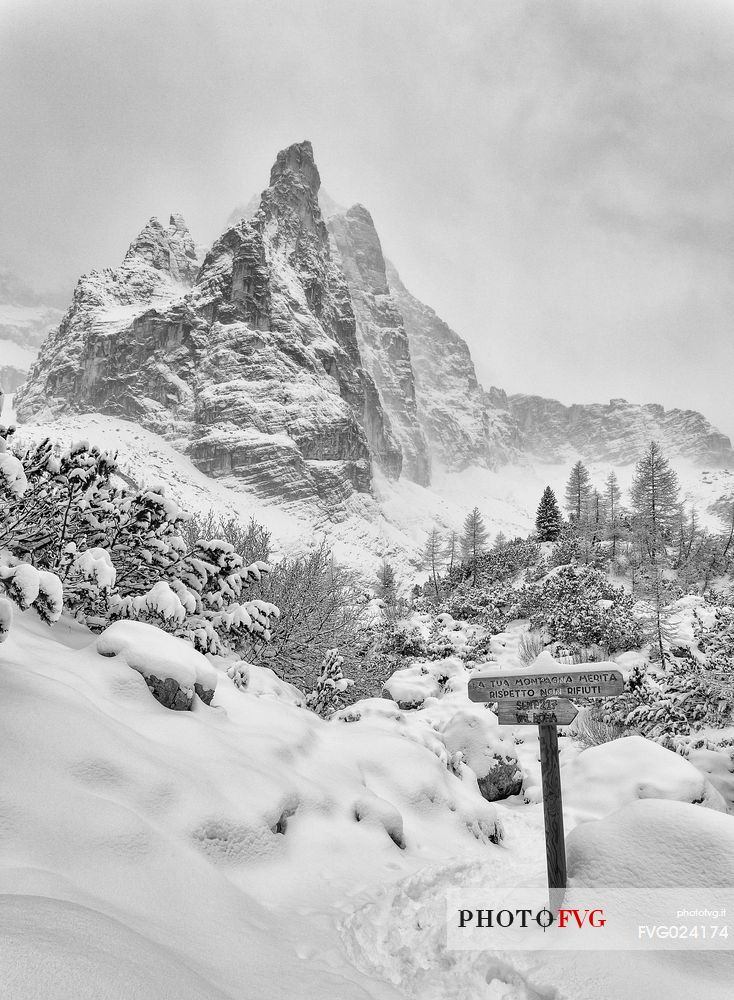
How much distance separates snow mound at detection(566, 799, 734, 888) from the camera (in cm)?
329

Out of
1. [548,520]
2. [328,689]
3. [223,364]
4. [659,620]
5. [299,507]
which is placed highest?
[223,364]

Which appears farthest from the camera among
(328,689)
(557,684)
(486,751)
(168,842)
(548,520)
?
(548,520)

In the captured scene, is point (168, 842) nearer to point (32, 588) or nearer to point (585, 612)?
point (32, 588)

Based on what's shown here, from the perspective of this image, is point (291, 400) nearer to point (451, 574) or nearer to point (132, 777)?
point (451, 574)

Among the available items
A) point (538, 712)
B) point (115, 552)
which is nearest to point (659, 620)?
point (538, 712)

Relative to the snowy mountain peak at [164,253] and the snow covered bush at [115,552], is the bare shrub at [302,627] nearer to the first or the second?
the snow covered bush at [115,552]

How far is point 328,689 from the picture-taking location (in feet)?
32.3

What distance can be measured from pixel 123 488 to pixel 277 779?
4.51m

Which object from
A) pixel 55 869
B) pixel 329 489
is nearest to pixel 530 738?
pixel 55 869

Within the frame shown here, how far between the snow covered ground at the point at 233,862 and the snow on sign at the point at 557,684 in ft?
3.24

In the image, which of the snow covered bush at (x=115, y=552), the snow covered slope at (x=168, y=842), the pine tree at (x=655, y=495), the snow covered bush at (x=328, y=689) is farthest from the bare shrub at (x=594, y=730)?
the pine tree at (x=655, y=495)

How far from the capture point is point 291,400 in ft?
304

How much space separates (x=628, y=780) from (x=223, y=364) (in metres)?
93.1

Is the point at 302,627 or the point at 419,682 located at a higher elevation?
the point at 302,627
